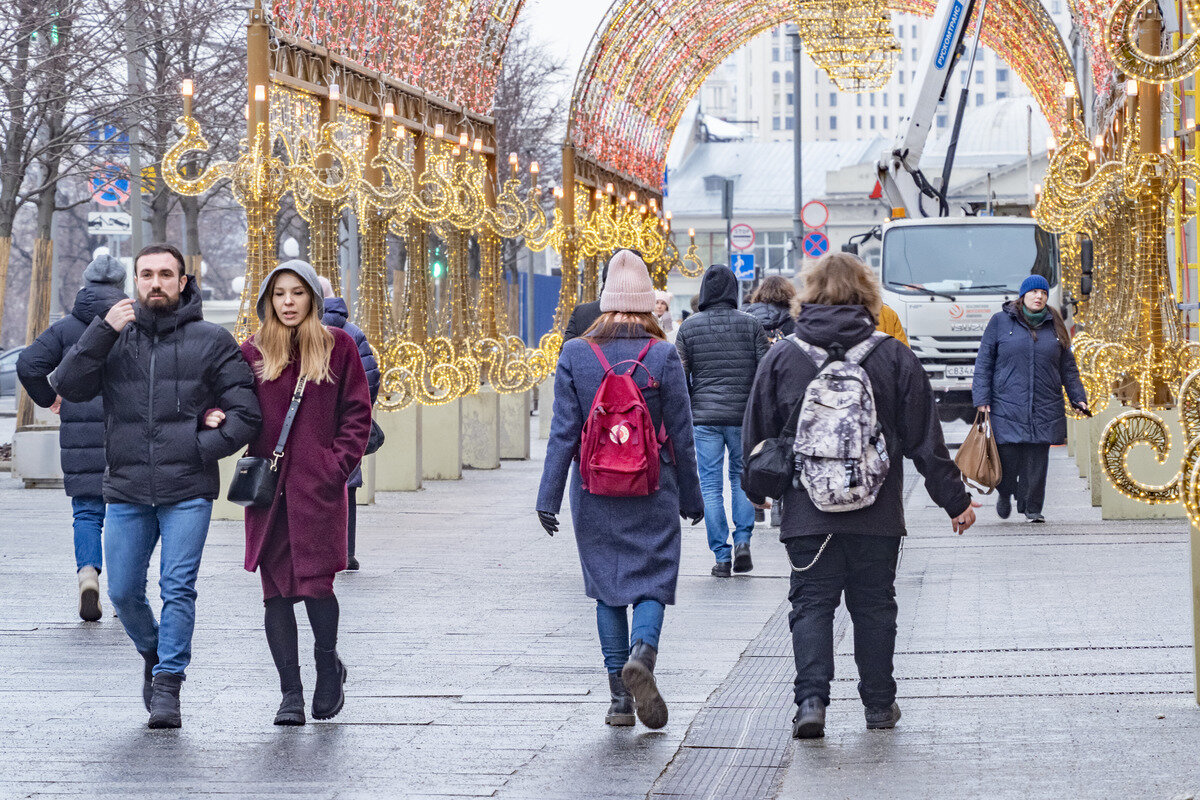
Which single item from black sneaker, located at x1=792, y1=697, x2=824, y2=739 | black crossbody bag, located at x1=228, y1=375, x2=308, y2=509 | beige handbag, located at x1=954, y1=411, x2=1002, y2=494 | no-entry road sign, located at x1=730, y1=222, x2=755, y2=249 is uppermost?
no-entry road sign, located at x1=730, y1=222, x2=755, y2=249

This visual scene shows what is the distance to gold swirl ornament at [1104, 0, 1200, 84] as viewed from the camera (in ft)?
23.1

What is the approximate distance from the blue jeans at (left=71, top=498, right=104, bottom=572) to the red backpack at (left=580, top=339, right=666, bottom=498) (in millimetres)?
3567

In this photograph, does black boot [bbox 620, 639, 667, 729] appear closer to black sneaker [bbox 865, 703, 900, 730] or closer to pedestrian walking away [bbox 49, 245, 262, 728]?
black sneaker [bbox 865, 703, 900, 730]

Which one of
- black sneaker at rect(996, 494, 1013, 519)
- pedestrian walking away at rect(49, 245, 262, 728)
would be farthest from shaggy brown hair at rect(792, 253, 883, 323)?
black sneaker at rect(996, 494, 1013, 519)

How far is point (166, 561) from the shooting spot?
7246mm

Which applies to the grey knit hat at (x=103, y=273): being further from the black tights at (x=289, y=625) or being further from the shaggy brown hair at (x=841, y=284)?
the shaggy brown hair at (x=841, y=284)

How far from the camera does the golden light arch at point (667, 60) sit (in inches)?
1099

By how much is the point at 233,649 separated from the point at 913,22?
166m

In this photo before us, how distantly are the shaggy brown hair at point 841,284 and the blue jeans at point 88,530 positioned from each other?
434 centimetres

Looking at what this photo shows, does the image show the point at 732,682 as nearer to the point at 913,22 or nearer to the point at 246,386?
the point at 246,386

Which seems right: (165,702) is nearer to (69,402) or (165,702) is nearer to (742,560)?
(69,402)

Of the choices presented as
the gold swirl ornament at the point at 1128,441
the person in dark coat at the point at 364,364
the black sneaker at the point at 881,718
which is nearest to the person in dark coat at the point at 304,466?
the black sneaker at the point at 881,718

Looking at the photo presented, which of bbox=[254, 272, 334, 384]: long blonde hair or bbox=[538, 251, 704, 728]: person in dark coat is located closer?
bbox=[254, 272, 334, 384]: long blonde hair

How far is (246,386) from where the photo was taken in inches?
279
